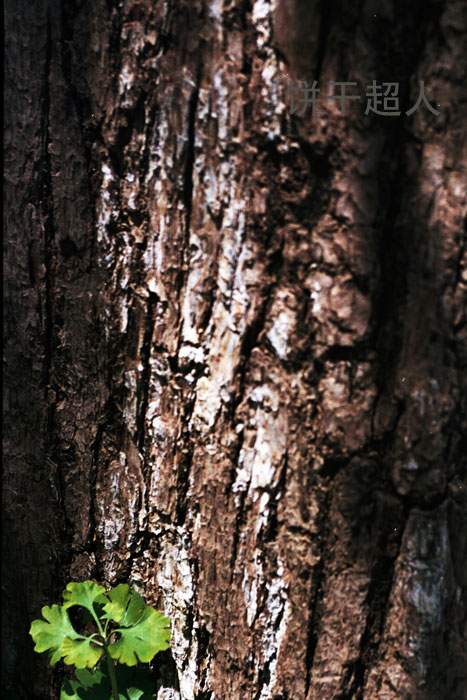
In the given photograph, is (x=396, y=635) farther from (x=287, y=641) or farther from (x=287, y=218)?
(x=287, y=218)

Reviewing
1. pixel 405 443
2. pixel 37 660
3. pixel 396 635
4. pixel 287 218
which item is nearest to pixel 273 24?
pixel 287 218

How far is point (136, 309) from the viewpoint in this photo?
3.49 ft

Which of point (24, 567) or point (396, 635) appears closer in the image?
point (396, 635)

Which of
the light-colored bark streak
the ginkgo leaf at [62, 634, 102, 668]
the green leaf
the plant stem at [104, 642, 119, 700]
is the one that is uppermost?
the light-colored bark streak

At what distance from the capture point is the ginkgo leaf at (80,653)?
1056 mm

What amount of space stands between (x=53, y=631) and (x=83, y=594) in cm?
8

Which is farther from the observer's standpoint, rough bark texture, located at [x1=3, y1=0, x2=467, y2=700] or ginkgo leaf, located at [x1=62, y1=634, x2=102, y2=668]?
ginkgo leaf, located at [x1=62, y1=634, x2=102, y2=668]

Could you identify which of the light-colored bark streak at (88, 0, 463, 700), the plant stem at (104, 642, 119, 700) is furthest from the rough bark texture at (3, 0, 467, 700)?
the plant stem at (104, 642, 119, 700)

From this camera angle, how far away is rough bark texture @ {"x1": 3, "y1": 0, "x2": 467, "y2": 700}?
91 cm

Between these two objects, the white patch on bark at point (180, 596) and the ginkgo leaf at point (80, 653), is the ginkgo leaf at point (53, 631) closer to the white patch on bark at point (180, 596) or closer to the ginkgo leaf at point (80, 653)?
the ginkgo leaf at point (80, 653)

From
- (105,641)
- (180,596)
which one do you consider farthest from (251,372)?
(105,641)

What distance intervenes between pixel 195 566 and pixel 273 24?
0.92 meters

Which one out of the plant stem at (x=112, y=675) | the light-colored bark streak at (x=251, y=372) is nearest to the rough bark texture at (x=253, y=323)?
the light-colored bark streak at (x=251, y=372)

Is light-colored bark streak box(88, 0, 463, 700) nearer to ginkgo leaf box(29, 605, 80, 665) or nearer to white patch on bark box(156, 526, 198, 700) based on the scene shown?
white patch on bark box(156, 526, 198, 700)
